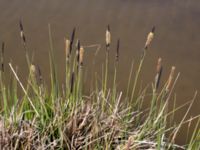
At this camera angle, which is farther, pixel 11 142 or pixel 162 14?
pixel 162 14

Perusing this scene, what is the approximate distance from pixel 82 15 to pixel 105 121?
219cm

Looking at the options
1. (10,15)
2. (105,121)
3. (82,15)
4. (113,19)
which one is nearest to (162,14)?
(113,19)

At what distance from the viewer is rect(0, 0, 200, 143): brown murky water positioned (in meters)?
3.54

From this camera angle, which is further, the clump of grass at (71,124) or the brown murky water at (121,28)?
the brown murky water at (121,28)

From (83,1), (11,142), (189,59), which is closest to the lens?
(11,142)

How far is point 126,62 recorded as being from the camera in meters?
3.55

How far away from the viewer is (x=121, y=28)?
402cm

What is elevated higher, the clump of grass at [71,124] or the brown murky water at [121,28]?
the clump of grass at [71,124]

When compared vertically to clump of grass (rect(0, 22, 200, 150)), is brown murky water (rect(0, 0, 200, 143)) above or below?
below

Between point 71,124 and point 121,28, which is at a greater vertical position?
point 71,124

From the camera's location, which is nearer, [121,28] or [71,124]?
[71,124]

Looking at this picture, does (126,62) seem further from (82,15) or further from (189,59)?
(82,15)

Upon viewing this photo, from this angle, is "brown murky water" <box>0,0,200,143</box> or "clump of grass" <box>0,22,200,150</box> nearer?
"clump of grass" <box>0,22,200,150</box>

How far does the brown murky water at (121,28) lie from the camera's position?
3540 millimetres
